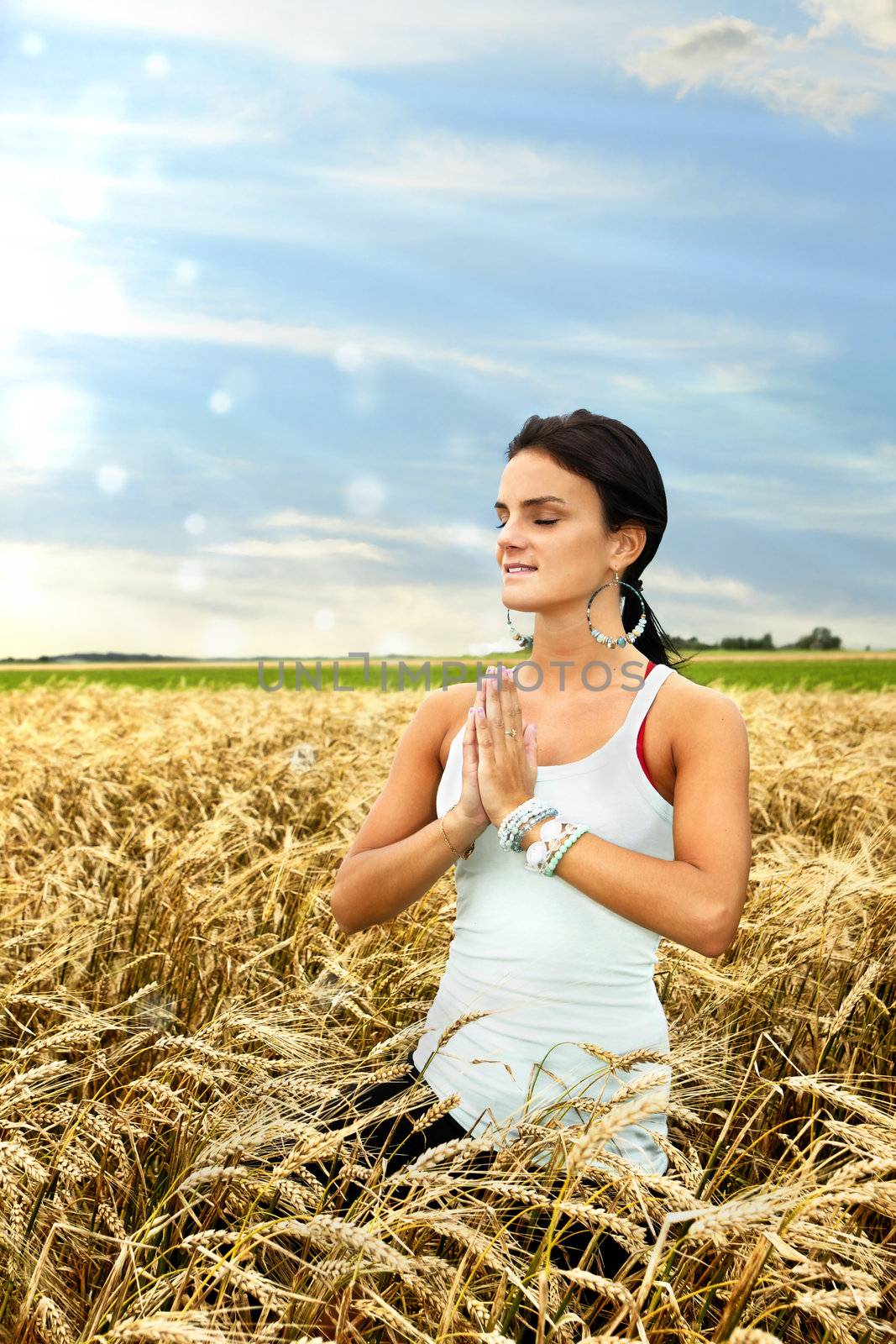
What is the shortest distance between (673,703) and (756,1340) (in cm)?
117

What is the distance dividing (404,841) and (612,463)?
885mm

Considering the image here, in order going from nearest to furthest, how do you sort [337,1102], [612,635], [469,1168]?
[469,1168] < [337,1102] < [612,635]

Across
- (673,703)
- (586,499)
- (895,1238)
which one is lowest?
(895,1238)

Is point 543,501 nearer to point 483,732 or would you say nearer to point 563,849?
point 483,732

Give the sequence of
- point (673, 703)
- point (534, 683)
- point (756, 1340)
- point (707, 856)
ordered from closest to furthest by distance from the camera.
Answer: point (756, 1340) < point (707, 856) < point (673, 703) < point (534, 683)

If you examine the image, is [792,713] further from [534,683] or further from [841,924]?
[534,683]

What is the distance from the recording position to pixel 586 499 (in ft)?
6.96

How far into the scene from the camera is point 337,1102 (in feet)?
6.77

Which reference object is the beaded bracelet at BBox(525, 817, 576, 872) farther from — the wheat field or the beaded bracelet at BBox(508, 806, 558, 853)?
the wheat field

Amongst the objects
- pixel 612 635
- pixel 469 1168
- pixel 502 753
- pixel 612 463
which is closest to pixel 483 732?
pixel 502 753

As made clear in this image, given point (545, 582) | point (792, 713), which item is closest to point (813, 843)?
point (545, 582)

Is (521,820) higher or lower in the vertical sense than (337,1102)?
higher

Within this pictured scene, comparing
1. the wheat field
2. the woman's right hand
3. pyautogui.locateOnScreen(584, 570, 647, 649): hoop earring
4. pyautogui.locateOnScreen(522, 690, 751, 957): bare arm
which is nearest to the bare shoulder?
pyautogui.locateOnScreen(522, 690, 751, 957): bare arm

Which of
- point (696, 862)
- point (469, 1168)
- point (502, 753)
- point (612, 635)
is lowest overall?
point (469, 1168)
